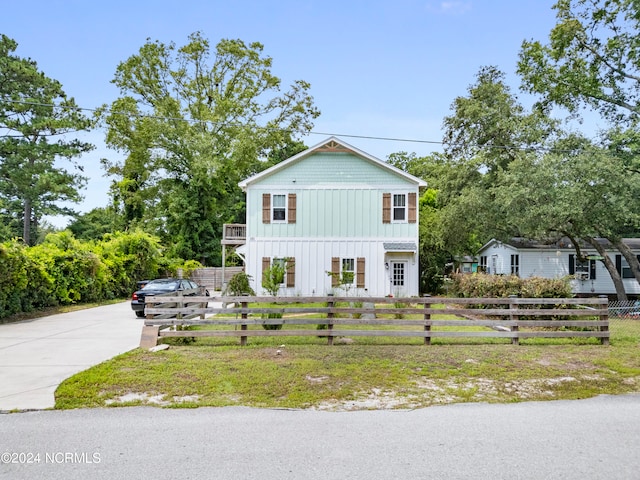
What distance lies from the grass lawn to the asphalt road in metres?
0.44

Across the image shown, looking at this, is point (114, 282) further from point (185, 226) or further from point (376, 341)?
point (376, 341)

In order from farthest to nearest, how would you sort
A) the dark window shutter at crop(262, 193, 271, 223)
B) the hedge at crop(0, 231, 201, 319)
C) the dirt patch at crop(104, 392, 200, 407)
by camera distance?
the dark window shutter at crop(262, 193, 271, 223) → the hedge at crop(0, 231, 201, 319) → the dirt patch at crop(104, 392, 200, 407)

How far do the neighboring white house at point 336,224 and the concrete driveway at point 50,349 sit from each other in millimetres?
7878

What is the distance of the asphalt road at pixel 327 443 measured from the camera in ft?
13.2

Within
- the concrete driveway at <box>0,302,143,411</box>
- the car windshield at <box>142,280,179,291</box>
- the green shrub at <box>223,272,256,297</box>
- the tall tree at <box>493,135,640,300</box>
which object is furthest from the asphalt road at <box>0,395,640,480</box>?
the tall tree at <box>493,135,640,300</box>

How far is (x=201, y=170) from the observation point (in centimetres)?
3378

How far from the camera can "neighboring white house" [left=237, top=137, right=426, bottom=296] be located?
866 inches

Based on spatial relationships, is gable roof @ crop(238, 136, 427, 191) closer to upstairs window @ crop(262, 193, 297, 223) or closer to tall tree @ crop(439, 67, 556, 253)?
upstairs window @ crop(262, 193, 297, 223)

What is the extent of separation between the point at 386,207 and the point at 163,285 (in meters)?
11.1

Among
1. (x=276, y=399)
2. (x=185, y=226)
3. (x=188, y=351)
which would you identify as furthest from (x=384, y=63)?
(x=185, y=226)

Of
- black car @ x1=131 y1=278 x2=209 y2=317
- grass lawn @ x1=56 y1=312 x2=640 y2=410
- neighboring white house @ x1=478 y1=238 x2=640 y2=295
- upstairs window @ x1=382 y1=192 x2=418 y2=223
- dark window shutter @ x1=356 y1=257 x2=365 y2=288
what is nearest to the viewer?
grass lawn @ x1=56 y1=312 x2=640 y2=410

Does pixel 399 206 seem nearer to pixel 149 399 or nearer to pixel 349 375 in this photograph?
pixel 349 375

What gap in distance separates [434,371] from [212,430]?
3.95m

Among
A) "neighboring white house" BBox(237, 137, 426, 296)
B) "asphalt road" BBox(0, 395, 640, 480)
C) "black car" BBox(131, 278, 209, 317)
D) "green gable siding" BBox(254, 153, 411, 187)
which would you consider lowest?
"asphalt road" BBox(0, 395, 640, 480)
